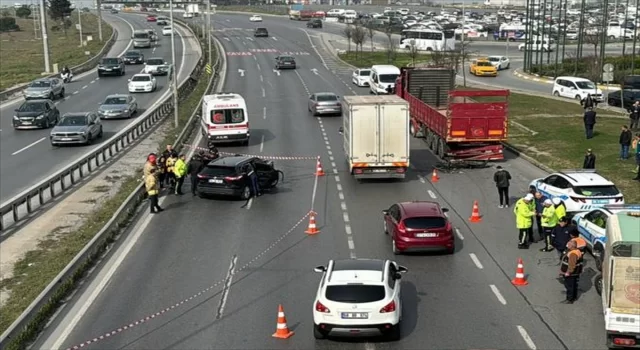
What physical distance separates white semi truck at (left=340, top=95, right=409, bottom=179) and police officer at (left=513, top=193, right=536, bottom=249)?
9137mm

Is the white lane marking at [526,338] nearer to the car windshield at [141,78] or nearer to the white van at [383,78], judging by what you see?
the white van at [383,78]

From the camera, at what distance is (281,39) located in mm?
112250

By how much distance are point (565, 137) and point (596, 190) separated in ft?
56.1

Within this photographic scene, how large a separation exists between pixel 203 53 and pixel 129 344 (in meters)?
75.0

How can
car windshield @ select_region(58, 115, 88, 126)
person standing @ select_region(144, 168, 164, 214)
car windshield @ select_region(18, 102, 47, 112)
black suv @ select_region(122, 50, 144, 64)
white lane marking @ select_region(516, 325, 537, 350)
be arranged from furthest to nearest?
black suv @ select_region(122, 50, 144, 64) → car windshield @ select_region(18, 102, 47, 112) → car windshield @ select_region(58, 115, 88, 126) → person standing @ select_region(144, 168, 164, 214) → white lane marking @ select_region(516, 325, 537, 350)

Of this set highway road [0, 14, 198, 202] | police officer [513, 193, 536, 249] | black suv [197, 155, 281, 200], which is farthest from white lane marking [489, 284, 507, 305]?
highway road [0, 14, 198, 202]

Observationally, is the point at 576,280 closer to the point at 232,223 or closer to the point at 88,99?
the point at 232,223

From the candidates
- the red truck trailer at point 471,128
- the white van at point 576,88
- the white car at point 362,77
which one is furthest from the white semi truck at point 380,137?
the white car at point 362,77

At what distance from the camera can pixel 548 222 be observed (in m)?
21.6

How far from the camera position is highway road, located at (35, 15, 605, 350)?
51.0ft

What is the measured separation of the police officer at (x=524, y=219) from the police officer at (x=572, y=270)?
410cm

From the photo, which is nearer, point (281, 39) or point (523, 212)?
point (523, 212)

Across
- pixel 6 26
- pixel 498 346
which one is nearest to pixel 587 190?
pixel 498 346

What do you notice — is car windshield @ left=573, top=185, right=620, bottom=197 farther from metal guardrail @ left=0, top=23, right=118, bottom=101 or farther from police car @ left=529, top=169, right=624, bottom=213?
metal guardrail @ left=0, top=23, right=118, bottom=101
